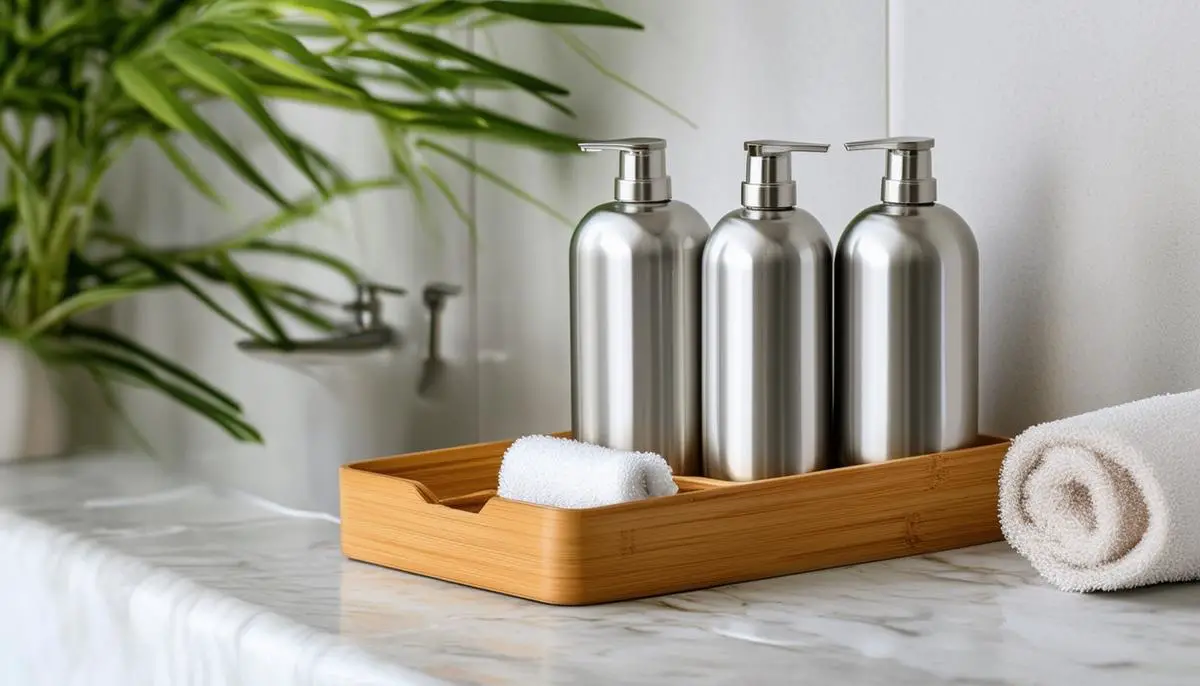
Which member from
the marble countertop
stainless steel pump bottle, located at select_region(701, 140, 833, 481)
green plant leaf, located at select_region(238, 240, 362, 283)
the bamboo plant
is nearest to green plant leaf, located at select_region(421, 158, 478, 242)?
the bamboo plant

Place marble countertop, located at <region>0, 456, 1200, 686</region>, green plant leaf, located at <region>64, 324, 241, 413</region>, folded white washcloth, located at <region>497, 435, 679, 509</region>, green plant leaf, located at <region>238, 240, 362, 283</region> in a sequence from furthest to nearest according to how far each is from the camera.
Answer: green plant leaf, located at <region>238, 240, 362, 283</region> < green plant leaf, located at <region>64, 324, 241, 413</region> < folded white washcloth, located at <region>497, 435, 679, 509</region> < marble countertop, located at <region>0, 456, 1200, 686</region>

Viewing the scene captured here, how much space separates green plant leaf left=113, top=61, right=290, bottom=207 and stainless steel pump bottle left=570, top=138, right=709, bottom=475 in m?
0.27

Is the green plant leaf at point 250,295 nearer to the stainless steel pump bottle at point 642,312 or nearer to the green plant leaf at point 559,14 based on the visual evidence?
the green plant leaf at point 559,14

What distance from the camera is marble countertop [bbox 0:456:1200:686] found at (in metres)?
0.65

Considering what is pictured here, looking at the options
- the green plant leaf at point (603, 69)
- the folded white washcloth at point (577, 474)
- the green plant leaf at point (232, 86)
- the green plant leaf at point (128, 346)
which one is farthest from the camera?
the green plant leaf at point (128, 346)

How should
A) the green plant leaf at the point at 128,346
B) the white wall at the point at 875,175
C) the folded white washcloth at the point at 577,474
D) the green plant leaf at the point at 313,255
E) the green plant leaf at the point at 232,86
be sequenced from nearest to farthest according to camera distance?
1. the folded white washcloth at the point at 577,474
2. the white wall at the point at 875,175
3. the green plant leaf at the point at 232,86
4. the green plant leaf at the point at 128,346
5. the green plant leaf at the point at 313,255

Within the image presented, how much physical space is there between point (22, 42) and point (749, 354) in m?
0.72

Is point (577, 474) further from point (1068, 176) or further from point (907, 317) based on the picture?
point (1068, 176)

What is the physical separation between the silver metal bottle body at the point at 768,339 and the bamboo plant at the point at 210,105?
11.0 inches

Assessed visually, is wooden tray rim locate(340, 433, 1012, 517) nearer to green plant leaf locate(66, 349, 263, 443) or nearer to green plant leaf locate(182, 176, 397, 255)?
green plant leaf locate(66, 349, 263, 443)

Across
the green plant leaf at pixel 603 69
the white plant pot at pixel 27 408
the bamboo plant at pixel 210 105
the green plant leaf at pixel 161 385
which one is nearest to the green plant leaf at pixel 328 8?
the bamboo plant at pixel 210 105

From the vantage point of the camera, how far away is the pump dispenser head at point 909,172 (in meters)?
0.83

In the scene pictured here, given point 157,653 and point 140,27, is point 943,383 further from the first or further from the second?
point 140,27

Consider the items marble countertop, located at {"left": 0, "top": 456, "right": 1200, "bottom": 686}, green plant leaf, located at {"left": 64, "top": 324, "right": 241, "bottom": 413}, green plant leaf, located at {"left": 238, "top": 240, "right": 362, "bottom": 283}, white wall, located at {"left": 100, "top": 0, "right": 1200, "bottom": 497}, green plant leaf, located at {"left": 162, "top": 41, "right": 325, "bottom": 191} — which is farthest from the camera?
green plant leaf, located at {"left": 238, "top": 240, "right": 362, "bottom": 283}
